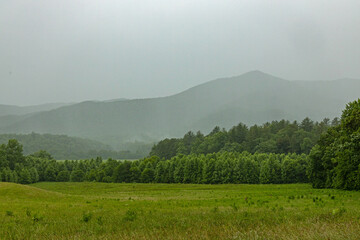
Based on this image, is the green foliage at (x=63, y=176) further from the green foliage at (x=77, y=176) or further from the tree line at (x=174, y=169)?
the green foliage at (x=77, y=176)

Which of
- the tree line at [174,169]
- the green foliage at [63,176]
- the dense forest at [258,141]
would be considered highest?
the dense forest at [258,141]

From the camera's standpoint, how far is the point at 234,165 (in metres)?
100

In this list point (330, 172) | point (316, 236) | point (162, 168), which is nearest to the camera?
point (316, 236)

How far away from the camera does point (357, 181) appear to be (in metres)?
43.1

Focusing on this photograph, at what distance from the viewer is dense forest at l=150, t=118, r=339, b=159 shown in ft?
454

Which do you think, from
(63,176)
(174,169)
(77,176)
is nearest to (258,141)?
(174,169)

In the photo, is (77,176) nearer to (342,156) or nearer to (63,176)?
(63,176)

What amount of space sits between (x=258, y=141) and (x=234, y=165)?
56.0 m

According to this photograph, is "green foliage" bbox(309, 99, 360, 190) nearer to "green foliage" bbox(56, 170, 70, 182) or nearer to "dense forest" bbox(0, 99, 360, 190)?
"dense forest" bbox(0, 99, 360, 190)

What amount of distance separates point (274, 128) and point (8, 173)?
138 metres

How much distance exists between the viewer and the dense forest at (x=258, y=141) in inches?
5453

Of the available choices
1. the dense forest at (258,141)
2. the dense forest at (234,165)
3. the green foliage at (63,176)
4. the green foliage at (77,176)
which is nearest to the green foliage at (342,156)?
the dense forest at (234,165)

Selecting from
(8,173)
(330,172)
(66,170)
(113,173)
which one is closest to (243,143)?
(113,173)

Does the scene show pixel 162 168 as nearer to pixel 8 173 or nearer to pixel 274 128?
pixel 8 173
